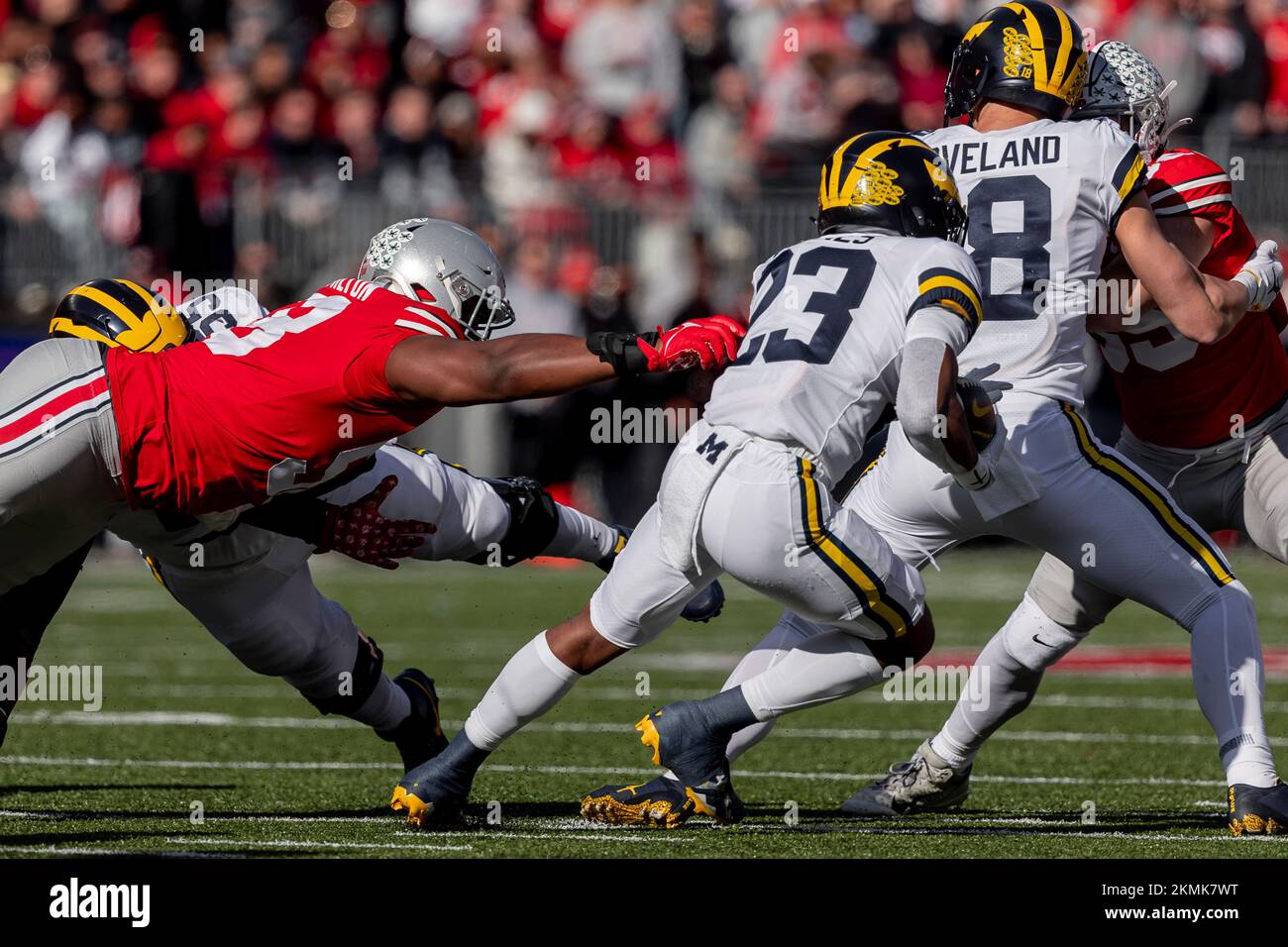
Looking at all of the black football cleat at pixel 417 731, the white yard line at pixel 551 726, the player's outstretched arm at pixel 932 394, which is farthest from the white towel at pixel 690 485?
the white yard line at pixel 551 726

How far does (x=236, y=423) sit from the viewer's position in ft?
15.3

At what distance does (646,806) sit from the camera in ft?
16.9

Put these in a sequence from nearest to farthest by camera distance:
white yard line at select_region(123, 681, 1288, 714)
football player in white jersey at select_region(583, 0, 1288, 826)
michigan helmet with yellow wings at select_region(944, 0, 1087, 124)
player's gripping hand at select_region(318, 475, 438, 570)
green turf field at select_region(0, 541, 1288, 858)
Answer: green turf field at select_region(0, 541, 1288, 858) → football player in white jersey at select_region(583, 0, 1288, 826) → michigan helmet with yellow wings at select_region(944, 0, 1087, 124) → player's gripping hand at select_region(318, 475, 438, 570) → white yard line at select_region(123, 681, 1288, 714)

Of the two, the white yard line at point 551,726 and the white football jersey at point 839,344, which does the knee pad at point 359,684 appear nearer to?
the white football jersey at point 839,344

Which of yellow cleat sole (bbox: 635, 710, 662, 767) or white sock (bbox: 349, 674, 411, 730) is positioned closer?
yellow cleat sole (bbox: 635, 710, 662, 767)

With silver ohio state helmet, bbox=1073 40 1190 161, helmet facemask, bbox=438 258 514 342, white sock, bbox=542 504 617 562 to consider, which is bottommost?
white sock, bbox=542 504 617 562

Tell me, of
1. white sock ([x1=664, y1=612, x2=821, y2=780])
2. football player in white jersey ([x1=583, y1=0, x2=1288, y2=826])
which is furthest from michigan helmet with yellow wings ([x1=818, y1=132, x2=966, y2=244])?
white sock ([x1=664, y1=612, x2=821, y2=780])

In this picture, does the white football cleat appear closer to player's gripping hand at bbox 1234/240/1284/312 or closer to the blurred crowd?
player's gripping hand at bbox 1234/240/1284/312

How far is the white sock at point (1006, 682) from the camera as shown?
5.53 metres

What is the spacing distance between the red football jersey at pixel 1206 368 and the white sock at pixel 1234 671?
64 cm

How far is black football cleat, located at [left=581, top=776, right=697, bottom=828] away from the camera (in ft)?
16.9

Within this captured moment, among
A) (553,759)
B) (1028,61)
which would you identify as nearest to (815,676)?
(1028,61)

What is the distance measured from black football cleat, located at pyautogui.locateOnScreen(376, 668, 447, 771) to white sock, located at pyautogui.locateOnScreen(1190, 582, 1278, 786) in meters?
2.14
